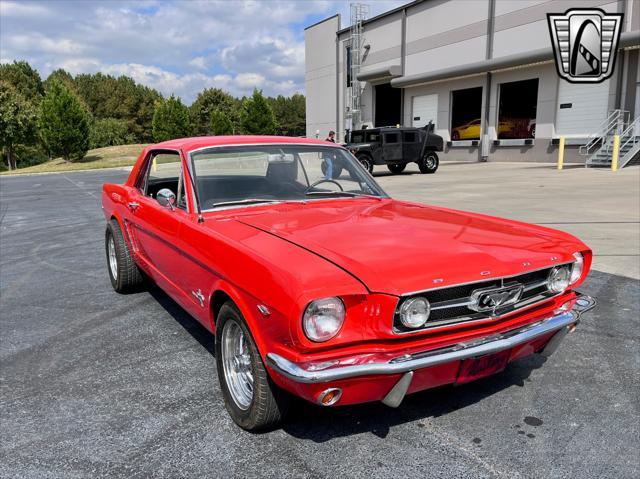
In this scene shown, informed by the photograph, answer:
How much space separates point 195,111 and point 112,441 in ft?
240

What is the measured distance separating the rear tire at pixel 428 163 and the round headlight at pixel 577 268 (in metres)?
18.8

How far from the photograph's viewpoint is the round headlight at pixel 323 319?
210cm

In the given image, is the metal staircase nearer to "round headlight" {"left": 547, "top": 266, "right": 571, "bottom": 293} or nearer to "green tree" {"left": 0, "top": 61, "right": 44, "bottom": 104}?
"round headlight" {"left": 547, "top": 266, "right": 571, "bottom": 293}

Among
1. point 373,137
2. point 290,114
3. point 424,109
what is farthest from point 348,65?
point 290,114

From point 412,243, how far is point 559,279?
92 centimetres

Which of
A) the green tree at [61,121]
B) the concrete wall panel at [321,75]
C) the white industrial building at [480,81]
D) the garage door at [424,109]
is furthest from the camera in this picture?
the concrete wall panel at [321,75]

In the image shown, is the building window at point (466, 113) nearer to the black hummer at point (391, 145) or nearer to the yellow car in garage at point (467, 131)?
the yellow car in garage at point (467, 131)

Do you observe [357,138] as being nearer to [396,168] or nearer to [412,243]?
[396,168]

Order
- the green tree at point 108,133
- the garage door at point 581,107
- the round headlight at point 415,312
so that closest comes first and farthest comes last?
the round headlight at point 415,312 < the garage door at point 581,107 < the green tree at point 108,133

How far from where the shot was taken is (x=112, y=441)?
2562 millimetres

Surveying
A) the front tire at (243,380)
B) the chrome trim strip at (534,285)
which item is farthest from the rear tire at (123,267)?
the chrome trim strip at (534,285)

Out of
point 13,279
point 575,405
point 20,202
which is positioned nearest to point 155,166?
point 13,279
